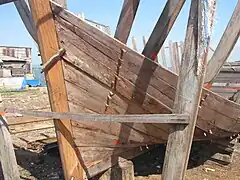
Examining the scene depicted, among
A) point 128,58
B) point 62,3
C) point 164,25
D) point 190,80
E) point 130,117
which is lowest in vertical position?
point 130,117

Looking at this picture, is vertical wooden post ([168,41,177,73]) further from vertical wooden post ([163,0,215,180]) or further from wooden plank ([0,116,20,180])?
vertical wooden post ([163,0,215,180])

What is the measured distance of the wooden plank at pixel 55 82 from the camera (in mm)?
2692

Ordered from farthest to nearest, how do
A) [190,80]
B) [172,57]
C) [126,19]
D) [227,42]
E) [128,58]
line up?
[172,57] < [126,19] < [227,42] < [128,58] < [190,80]

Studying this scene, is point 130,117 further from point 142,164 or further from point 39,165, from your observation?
point 39,165

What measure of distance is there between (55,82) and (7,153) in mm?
1059

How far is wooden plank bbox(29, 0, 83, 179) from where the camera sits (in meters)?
2.69

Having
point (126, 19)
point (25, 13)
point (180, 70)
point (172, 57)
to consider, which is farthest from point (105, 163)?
point (172, 57)

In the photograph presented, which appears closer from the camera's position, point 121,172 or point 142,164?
point 121,172

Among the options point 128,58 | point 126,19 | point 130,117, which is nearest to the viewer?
point 130,117

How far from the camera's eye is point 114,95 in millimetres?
2949

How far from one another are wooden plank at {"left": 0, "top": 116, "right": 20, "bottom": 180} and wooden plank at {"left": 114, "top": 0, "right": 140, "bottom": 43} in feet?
5.43

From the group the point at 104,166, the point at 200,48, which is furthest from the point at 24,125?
the point at 200,48

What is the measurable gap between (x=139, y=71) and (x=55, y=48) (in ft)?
2.69

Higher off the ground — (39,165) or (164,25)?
(164,25)
